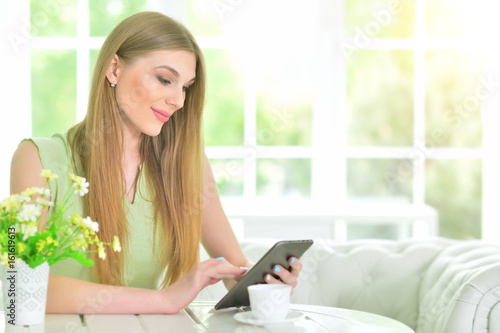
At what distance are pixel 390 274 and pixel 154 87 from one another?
107 cm

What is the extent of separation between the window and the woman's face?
6.41 feet

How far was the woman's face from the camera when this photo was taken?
75.9 inches

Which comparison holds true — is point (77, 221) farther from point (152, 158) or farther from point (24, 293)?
point (152, 158)

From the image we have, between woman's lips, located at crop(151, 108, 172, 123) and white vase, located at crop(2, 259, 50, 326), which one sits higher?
woman's lips, located at crop(151, 108, 172, 123)

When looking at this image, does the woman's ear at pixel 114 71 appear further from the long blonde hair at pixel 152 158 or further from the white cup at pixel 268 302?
the white cup at pixel 268 302

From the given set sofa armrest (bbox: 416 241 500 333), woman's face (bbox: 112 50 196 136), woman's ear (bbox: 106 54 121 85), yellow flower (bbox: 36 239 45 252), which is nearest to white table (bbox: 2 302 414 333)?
yellow flower (bbox: 36 239 45 252)

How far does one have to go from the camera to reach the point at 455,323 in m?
1.94

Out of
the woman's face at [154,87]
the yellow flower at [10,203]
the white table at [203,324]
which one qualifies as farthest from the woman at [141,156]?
the yellow flower at [10,203]

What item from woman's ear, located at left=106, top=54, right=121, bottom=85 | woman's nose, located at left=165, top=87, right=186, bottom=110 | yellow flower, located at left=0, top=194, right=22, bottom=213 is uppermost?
woman's ear, located at left=106, top=54, right=121, bottom=85

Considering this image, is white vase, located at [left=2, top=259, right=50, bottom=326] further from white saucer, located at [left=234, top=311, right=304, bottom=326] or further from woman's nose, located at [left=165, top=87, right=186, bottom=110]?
woman's nose, located at [left=165, top=87, right=186, bottom=110]

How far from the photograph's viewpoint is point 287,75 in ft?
13.1

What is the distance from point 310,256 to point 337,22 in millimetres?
1922

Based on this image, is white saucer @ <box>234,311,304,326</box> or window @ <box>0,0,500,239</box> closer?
white saucer @ <box>234,311,304,326</box>

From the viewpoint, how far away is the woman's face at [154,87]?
6.32 feet
